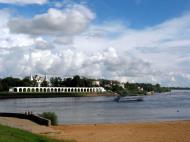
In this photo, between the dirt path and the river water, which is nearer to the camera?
the dirt path

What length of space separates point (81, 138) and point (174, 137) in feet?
Answer: 20.1

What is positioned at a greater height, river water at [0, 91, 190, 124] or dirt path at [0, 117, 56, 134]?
dirt path at [0, 117, 56, 134]

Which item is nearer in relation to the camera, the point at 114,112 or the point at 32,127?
the point at 32,127

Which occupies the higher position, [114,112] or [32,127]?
[32,127]

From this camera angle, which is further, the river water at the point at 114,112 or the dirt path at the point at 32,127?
the river water at the point at 114,112

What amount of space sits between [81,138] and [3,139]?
11223 millimetres

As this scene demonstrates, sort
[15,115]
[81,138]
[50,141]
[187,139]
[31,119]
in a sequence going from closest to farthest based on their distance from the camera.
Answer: [50,141]
[187,139]
[81,138]
[31,119]
[15,115]

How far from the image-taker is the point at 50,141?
2294cm

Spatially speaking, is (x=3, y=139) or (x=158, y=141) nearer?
(x=3, y=139)

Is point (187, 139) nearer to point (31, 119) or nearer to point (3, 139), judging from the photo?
point (3, 139)

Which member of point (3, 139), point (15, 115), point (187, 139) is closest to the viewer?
point (3, 139)

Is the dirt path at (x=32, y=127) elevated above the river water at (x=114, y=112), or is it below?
above

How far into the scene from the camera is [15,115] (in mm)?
48406

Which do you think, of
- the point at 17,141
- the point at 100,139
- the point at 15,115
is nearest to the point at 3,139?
the point at 17,141
